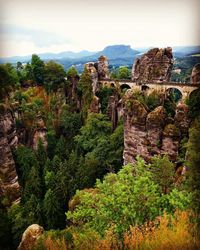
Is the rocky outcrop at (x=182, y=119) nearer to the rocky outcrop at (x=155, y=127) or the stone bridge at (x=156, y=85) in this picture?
the rocky outcrop at (x=155, y=127)

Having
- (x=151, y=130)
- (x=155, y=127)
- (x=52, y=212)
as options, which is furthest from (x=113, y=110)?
(x=52, y=212)

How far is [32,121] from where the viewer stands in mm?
12297

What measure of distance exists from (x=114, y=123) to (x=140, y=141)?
3.04m

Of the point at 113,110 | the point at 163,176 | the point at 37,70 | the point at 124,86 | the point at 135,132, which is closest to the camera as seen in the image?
the point at 163,176

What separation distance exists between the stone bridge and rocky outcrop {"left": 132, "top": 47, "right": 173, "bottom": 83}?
210mm

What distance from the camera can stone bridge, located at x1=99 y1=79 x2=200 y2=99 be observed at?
36.7ft

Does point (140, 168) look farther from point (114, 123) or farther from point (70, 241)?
point (114, 123)

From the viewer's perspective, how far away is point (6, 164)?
9.80 metres

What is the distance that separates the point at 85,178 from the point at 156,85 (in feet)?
15.5

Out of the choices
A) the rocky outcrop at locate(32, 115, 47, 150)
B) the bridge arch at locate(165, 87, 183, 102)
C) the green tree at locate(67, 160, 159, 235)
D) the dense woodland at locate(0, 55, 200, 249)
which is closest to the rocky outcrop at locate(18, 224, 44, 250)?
the dense woodland at locate(0, 55, 200, 249)

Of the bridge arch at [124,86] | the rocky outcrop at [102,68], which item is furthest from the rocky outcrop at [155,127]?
the rocky outcrop at [102,68]

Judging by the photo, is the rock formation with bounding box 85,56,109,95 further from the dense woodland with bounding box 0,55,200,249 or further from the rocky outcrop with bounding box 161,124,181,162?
the rocky outcrop with bounding box 161,124,181,162

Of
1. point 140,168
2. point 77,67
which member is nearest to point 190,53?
point 140,168

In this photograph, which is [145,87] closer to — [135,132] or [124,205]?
[135,132]
